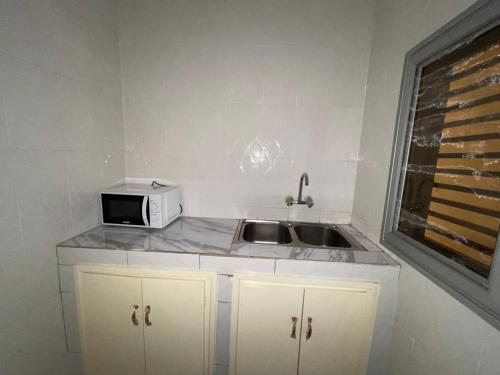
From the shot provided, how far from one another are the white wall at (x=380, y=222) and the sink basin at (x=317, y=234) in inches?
8.5

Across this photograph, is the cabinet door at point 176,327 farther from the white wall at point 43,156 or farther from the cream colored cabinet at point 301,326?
the white wall at point 43,156

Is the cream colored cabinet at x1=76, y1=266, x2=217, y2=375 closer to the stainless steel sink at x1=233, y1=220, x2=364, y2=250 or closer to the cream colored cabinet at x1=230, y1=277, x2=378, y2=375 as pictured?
the cream colored cabinet at x1=230, y1=277, x2=378, y2=375

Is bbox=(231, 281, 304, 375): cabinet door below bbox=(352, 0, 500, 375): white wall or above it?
below

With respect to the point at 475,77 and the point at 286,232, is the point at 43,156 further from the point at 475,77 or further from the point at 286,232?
the point at 475,77

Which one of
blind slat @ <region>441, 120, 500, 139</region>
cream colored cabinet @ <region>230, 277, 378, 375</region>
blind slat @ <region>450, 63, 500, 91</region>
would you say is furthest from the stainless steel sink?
blind slat @ <region>450, 63, 500, 91</region>

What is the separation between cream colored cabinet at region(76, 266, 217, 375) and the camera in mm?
1093

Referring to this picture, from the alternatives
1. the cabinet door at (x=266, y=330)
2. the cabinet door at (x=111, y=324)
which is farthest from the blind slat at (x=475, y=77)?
the cabinet door at (x=111, y=324)

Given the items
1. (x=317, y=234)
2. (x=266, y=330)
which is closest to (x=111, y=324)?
(x=266, y=330)

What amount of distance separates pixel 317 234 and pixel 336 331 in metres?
0.69

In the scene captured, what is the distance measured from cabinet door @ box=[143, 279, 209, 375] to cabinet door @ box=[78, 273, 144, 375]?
2.4 inches

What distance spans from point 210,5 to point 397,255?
208cm

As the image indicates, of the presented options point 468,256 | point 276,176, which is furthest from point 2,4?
point 468,256

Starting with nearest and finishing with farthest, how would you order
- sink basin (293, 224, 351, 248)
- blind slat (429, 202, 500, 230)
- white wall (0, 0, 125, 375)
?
blind slat (429, 202, 500, 230), white wall (0, 0, 125, 375), sink basin (293, 224, 351, 248)

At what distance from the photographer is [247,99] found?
5.06 ft
